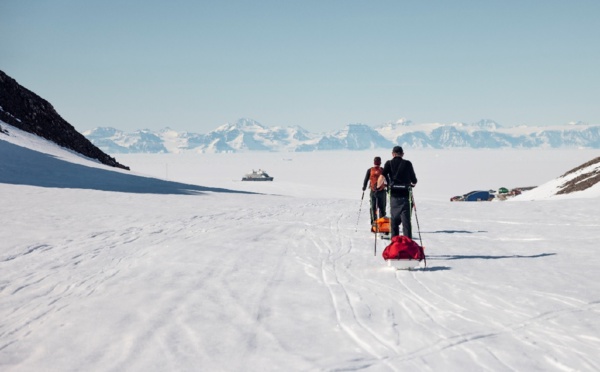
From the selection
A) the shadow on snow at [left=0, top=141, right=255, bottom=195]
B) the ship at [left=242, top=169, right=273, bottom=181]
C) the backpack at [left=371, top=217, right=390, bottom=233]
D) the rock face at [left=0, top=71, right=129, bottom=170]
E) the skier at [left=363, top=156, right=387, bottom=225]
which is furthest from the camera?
the ship at [left=242, top=169, right=273, bottom=181]

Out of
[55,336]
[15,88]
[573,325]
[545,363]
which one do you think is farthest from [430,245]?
[15,88]

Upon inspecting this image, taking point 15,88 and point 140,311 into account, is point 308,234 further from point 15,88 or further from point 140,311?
point 15,88

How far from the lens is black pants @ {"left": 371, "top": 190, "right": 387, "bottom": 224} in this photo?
49.9 feet

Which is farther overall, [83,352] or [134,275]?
[134,275]

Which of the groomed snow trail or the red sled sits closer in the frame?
the groomed snow trail

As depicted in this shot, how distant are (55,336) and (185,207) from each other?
56.6ft

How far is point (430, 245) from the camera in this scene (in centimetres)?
1382

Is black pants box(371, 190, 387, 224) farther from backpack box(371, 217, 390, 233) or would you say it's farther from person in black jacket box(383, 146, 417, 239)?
person in black jacket box(383, 146, 417, 239)

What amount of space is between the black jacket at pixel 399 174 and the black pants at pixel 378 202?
4046mm

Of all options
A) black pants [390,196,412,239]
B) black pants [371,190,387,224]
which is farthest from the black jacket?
black pants [371,190,387,224]

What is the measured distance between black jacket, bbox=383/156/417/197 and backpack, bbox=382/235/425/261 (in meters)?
1.33

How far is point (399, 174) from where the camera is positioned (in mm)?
11039

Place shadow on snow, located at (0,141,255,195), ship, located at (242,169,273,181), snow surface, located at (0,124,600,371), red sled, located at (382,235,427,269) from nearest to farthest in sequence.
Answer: snow surface, located at (0,124,600,371) < red sled, located at (382,235,427,269) < shadow on snow, located at (0,141,255,195) < ship, located at (242,169,273,181)

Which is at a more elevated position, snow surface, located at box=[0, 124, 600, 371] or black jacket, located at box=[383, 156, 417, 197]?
black jacket, located at box=[383, 156, 417, 197]
